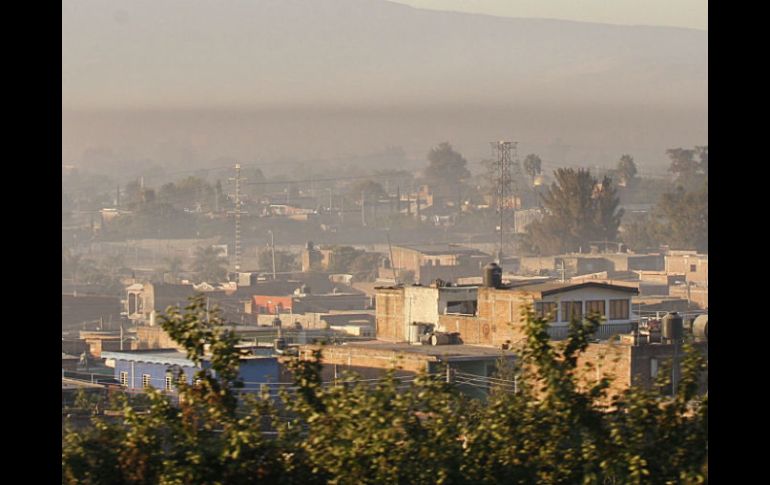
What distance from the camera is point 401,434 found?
2.82 metres

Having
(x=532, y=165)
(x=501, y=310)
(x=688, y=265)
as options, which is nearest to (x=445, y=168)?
(x=532, y=165)

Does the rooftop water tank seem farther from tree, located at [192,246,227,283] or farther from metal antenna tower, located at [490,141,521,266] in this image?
metal antenna tower, located at [490,141,521,266]

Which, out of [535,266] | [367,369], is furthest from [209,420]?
[535,266]

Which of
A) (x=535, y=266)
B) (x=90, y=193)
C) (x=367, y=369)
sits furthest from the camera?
(x=90, y=193)

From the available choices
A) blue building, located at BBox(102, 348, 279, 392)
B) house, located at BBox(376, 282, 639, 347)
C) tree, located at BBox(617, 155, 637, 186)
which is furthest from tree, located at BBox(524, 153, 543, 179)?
blue building, located at BBox(102, 348, 279, 392)

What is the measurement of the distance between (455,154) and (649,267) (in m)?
19.0

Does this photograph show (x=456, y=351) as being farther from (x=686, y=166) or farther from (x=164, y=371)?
(x=686, y=166)

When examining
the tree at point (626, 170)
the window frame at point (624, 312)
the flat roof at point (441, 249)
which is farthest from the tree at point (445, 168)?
the window frame at point (624, 312)

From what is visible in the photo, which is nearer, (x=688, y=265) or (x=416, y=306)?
(x=416, y=306)

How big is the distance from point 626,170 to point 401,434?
151ft
